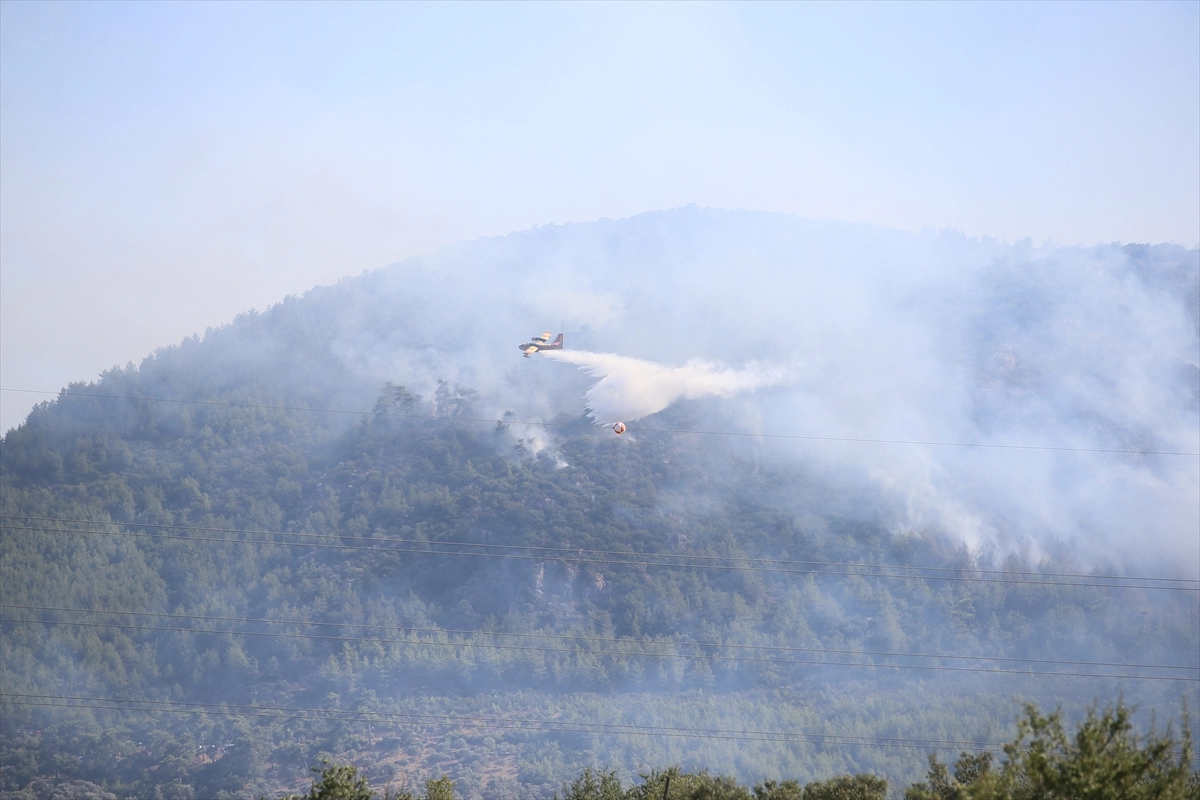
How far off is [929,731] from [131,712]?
418 ft

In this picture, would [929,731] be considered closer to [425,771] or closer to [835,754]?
[835,754]

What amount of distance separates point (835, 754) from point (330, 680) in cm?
8799

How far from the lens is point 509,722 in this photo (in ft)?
592

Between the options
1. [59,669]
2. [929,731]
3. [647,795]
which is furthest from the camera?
[59,669]

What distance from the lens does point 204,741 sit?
175000 mm

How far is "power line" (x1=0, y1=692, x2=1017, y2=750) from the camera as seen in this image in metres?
167

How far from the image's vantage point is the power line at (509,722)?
167 m

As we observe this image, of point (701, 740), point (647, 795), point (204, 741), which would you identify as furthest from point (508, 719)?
point (647, 795)

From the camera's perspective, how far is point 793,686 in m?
195

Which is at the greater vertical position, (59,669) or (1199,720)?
(59,669)

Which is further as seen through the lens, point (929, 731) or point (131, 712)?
point (131, 712)

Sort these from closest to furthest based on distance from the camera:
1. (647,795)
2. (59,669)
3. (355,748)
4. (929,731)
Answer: (647,795) → (929,731) → (355,748) → (59,669)

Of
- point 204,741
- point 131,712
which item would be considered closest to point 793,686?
point 204,741

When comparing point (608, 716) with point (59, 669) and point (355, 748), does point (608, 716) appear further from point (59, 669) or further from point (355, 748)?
point (59, 669)
